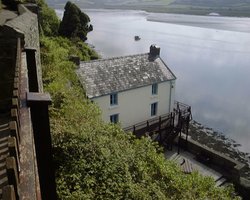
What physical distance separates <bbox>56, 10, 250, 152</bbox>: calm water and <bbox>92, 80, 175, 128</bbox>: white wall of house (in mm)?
9259

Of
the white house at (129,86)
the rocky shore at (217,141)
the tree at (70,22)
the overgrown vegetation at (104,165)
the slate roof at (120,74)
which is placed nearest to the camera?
the overgrown vegetation at (104,165)

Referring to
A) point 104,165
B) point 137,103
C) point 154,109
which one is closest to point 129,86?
point 137,103

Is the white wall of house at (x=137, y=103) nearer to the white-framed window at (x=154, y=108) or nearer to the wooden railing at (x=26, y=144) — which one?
the white-framed window at (x=154, y=108)

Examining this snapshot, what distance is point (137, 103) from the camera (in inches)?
953

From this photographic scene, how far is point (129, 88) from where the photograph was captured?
23.4m

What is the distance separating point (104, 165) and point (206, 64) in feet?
145

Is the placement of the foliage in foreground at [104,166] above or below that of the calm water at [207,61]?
above

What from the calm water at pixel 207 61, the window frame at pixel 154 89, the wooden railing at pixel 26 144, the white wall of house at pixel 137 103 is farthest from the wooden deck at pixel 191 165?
the wooden railing at pixel 26 144

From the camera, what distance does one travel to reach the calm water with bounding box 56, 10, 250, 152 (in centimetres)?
3469

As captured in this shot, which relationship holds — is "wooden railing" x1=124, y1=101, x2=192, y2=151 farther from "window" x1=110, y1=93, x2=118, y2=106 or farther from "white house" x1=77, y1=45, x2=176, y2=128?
"window" x1=110, y1=93, x2=118, y2=106

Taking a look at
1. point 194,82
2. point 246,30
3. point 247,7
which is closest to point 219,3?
point 247,7

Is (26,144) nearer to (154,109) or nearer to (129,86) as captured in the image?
(129,86)

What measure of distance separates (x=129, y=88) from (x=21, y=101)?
1953 centimetres

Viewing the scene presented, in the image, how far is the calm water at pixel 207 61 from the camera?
34688 mm
